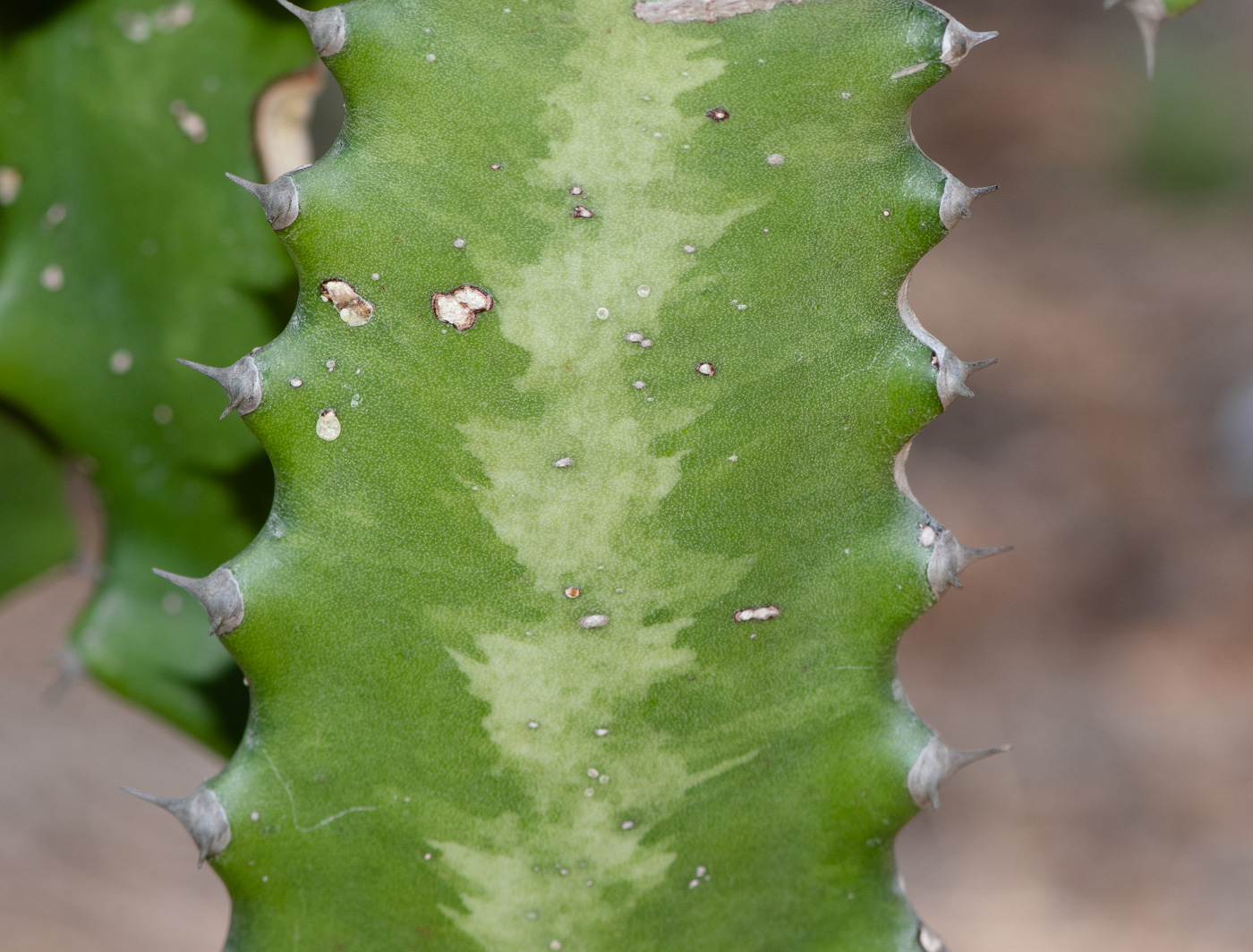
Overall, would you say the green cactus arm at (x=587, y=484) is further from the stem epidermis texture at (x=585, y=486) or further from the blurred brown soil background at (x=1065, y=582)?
the blurred brown soil background at (x=1065, y=582)

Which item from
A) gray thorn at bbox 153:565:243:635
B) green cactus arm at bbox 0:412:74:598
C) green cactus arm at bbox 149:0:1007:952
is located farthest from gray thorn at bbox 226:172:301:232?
green cactus arm at bbox 0:412:74:598

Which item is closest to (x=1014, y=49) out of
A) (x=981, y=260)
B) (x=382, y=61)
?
(x=981, y=260)

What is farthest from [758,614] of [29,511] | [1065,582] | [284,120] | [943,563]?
[1065,582]

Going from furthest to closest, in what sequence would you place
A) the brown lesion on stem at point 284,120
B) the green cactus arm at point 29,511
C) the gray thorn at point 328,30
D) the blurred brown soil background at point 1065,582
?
1. the blurred brown soil background at point 1065,582
2. the green cactus arm at point 29,511
3. the brown lesion on stem at point 284,120
4. the gray thorn at point 328,30

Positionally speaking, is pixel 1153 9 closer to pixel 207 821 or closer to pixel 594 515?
pixel 594 515

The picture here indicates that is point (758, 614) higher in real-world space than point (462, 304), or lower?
lower

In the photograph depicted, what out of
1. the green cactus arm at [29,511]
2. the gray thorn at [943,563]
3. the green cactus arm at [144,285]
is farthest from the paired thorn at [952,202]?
the green cactus arm at [29,511]

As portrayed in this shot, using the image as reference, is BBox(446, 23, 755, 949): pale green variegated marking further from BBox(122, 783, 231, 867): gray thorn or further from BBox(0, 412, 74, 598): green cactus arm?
BBox(0, 412, 74, 598): green cactus arm
